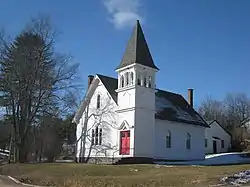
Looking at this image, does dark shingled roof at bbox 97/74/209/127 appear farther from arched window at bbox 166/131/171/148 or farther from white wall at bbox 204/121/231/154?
white wall at bbox 204/121/231/154

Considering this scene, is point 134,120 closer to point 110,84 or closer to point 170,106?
point 110,84

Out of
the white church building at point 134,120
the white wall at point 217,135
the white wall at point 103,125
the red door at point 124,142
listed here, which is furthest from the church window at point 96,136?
the white wall at point 217,135

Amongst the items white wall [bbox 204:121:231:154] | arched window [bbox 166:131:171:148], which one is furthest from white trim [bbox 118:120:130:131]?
white wall [bbox 204:121:231:154]

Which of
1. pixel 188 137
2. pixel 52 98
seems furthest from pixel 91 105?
pixel 188 137

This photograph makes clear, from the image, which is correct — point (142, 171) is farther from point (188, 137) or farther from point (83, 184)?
point (188, 137)

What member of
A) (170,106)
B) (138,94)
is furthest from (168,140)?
(138,94)

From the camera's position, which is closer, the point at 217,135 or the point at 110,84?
the point at 110,84

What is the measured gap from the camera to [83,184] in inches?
772

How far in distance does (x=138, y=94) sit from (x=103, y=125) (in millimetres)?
6330

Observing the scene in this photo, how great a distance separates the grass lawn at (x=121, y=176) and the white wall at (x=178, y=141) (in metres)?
11.9

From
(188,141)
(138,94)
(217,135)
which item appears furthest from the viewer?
(217,135)

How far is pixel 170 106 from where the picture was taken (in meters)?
41.8

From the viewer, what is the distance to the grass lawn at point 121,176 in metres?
18.1

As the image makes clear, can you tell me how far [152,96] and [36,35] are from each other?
545 inches
